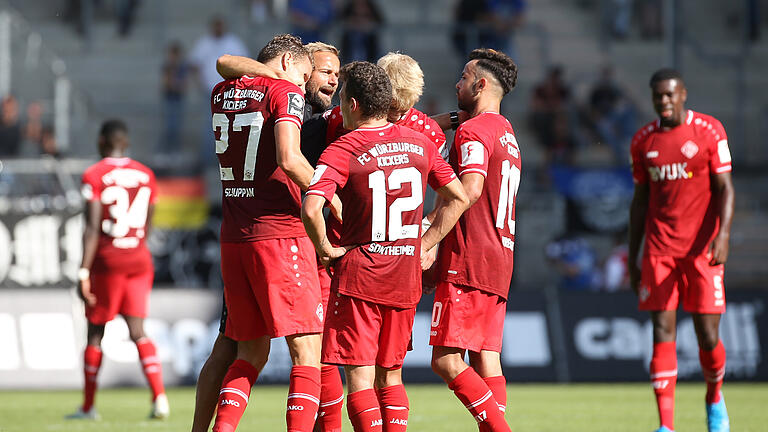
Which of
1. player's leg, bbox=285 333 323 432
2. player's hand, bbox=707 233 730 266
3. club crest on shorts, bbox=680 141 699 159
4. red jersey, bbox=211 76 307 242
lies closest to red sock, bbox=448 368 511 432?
player's leg, bbox=285 333 323 432

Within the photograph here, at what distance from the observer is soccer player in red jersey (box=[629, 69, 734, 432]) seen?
29.0ft

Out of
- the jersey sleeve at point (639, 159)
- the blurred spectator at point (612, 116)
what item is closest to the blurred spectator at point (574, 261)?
the blurred spectator at point (612, 116)

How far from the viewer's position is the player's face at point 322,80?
7.67 meters

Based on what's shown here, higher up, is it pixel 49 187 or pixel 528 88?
pixel 528 88

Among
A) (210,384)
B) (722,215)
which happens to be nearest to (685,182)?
(722,215)

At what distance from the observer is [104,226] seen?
10.5 m

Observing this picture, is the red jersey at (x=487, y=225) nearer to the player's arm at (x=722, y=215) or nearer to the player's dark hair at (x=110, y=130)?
the player's arm at (x=722, y=215)

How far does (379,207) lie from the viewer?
21.3 feet

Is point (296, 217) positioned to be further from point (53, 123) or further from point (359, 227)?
point (53, 123)

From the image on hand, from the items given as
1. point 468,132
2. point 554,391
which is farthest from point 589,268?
point 468,132

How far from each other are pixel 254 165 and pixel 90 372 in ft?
13.6

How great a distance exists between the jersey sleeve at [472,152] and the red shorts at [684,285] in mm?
2429

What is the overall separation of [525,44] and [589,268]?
260 inches

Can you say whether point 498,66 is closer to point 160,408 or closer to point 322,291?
point 322,291
